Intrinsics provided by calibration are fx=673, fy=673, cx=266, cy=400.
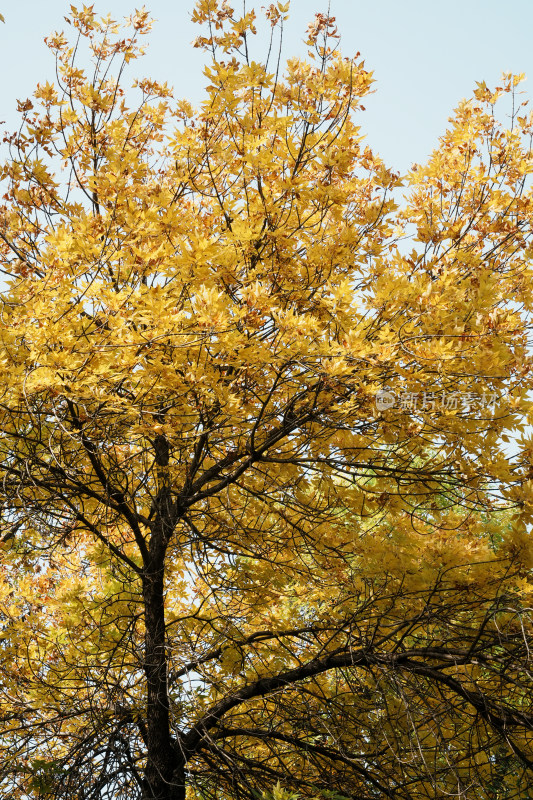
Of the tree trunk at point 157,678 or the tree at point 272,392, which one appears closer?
the tree at point 272,392

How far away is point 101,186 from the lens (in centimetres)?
388

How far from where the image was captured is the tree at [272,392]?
326 cm

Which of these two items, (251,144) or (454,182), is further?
(454,182)

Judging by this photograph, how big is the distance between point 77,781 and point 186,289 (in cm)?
317

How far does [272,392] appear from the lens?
3.34 m

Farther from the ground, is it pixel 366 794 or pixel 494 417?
pixel 494 417

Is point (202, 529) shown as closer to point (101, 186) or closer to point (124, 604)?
point (124, 604)

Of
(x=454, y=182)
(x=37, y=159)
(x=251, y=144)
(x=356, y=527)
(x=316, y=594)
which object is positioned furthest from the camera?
(x=316, y=594)

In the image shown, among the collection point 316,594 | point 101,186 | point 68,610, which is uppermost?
point 101,186

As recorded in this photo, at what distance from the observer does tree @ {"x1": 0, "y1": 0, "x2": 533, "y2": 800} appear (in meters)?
3.26

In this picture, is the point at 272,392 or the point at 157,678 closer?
the point at 272,392

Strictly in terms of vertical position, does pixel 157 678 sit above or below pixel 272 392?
below

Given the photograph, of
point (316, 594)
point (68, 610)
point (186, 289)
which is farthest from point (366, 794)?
point (186, 289)

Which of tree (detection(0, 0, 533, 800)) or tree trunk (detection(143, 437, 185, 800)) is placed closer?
tree (detection(0, 0, 533, 800))
